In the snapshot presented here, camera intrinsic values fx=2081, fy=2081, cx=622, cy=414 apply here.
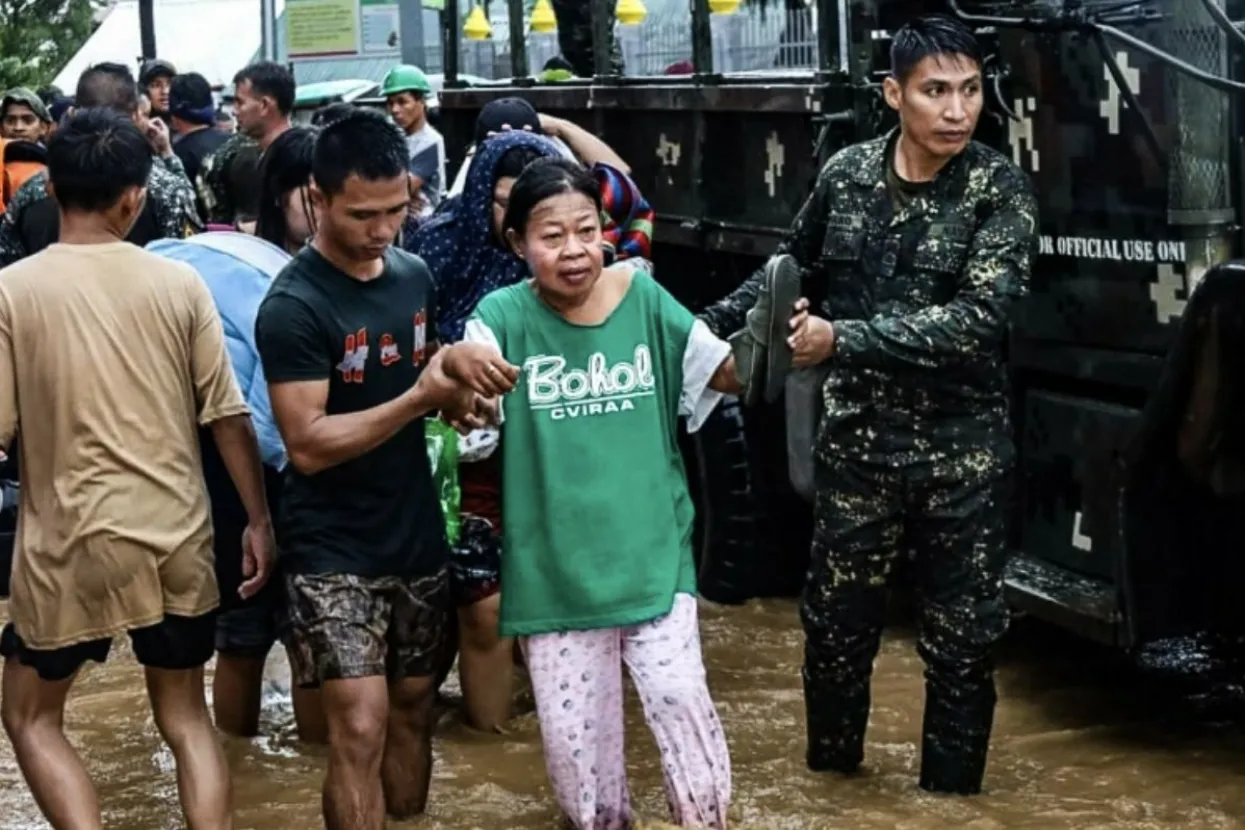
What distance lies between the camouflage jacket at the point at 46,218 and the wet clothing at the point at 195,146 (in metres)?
2.94

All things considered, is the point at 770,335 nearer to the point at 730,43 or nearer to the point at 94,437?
the point at 94,437

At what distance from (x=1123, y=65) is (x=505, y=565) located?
1.75 metres

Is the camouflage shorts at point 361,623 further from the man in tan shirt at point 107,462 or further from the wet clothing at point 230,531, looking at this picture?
the wet clothing at point 230,531

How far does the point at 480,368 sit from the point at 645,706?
0.89 metres

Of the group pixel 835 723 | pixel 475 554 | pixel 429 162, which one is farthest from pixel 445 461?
pixel 429 162

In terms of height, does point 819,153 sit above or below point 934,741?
above

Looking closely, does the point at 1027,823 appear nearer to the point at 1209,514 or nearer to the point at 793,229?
the point at 1209,514

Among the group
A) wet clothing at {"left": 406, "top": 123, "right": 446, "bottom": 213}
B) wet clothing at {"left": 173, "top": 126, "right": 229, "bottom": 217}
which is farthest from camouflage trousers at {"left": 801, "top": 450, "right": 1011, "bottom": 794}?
wet clothing at {"left": 173, "top": 126, "right": 229, "bottom": 217}

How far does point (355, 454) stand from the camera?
154 inches

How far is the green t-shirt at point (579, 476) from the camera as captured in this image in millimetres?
4078

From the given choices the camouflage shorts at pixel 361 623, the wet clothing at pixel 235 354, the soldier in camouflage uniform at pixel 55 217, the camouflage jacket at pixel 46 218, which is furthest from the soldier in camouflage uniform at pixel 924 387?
the camouflage jacket at pixel 46 218

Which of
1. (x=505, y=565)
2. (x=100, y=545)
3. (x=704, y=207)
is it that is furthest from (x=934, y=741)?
(x=704, y=207)

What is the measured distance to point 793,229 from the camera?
4.82 metres

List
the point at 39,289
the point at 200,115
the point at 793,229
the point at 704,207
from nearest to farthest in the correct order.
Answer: the point at 39,289
the point at 793,229
the point at 704,207
the point at 200,115
